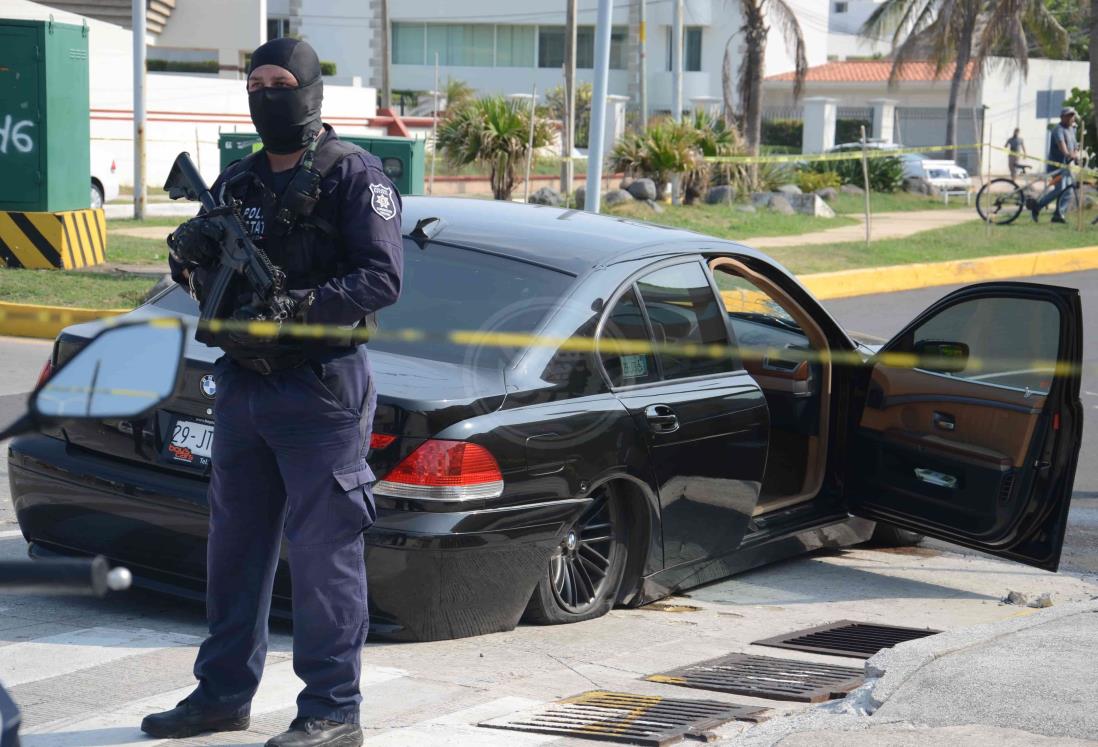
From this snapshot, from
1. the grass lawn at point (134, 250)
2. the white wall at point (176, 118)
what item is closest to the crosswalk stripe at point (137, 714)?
the grass lawn at point (134, 250)

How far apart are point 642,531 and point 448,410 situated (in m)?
1.08

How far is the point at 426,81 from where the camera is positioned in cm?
6159

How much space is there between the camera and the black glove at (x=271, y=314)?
3.65 meters

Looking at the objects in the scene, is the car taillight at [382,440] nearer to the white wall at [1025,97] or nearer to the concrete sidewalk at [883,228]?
the concrete sidewalk at [883,228]

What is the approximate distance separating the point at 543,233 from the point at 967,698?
2.30 m

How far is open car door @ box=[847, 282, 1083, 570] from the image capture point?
5.65 meters

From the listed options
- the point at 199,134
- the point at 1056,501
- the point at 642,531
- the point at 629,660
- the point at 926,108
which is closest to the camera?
the point at 629,660

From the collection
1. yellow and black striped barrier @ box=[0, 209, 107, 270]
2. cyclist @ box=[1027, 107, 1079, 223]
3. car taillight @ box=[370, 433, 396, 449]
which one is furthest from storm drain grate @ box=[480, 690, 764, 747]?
cyclist @ box=[1027, 107, 1079, 223]

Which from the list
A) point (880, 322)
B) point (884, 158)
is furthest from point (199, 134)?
point (880, 322)

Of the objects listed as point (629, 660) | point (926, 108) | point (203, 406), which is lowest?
point (629, 660)

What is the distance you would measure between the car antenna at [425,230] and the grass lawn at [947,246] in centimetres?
1154

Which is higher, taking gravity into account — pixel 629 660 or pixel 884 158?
pixel 884 158

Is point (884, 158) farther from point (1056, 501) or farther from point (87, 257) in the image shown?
point (1056, 501)

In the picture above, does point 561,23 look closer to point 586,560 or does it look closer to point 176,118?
point 176,118
